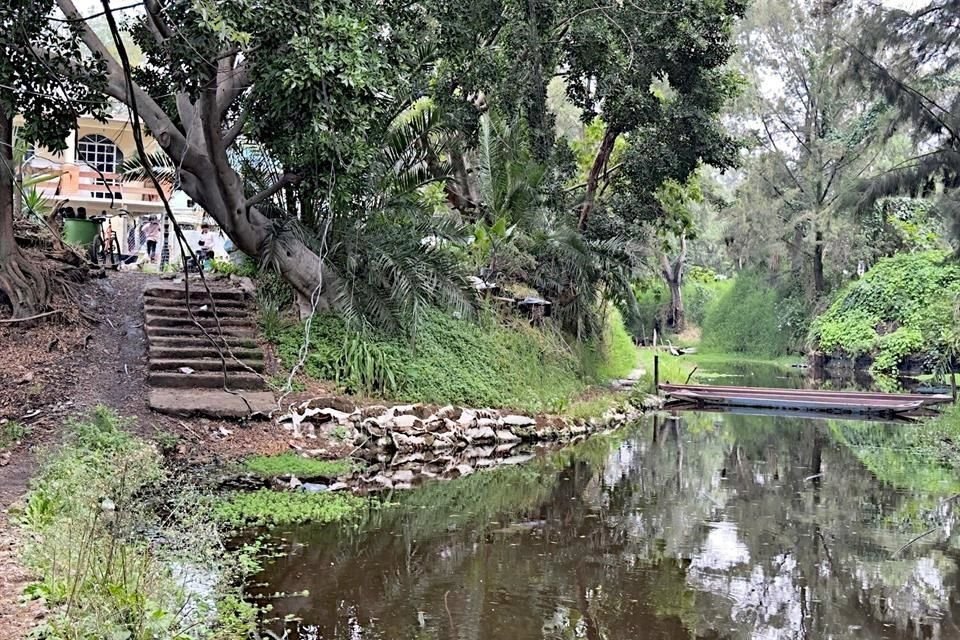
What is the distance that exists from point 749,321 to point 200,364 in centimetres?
3198

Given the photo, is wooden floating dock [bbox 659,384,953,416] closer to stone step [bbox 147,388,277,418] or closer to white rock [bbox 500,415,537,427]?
white rock [bbox 500,415,537,427]

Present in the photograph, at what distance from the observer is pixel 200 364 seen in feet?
38.5

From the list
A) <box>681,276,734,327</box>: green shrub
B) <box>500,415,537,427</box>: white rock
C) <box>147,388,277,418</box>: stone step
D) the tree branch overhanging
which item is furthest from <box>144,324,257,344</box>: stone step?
<box>681,276,734,327</box>: green shrub

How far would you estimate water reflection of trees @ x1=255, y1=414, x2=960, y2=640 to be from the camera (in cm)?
595

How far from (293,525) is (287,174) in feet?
18.0

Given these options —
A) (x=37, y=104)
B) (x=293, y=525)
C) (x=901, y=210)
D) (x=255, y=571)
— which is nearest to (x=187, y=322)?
(x=37, y=104)

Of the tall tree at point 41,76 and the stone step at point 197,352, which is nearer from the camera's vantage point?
the tall tree at point 41,76

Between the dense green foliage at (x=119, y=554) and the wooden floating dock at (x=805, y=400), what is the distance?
14106mm

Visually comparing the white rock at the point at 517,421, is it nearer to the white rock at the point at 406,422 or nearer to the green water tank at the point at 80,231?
the white rock at the point at 406,422

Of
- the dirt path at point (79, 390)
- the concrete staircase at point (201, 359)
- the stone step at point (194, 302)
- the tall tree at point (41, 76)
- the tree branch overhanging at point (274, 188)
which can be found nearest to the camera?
the tall tree at point (41, 76)

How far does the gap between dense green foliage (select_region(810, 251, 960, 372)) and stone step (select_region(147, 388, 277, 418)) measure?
753 inches

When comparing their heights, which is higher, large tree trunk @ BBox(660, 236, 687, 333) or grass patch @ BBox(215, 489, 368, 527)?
large tree trunk @ BBox(660, 236, 687, 333)

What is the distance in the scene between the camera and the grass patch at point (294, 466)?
31.4 feet

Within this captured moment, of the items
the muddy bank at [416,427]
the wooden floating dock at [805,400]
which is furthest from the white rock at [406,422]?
the wooden floating dock at [805,400]
